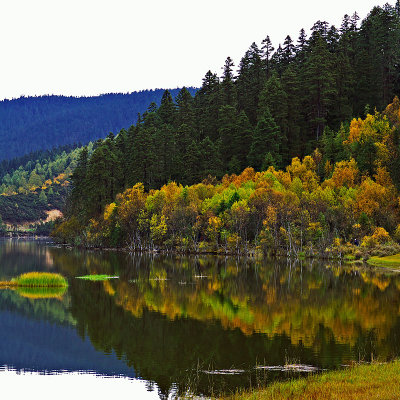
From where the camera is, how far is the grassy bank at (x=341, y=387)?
2241cm

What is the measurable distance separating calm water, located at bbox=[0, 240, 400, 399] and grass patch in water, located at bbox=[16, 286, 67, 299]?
58 centimetres

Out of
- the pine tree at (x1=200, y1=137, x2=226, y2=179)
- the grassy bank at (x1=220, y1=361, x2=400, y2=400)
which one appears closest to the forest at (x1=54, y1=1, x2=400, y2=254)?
the pine tree at (x1=200, y1=137, x2=226, y2=179)

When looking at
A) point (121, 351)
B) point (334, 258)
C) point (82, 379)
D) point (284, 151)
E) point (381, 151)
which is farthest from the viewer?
point (284, 151)

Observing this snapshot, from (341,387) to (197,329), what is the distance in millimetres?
18934

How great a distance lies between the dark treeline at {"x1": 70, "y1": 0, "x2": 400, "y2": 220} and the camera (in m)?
159

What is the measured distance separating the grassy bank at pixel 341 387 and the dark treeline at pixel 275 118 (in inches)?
4906

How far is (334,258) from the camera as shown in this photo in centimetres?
10662

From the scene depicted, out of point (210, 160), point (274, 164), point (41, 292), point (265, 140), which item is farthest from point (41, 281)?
point (210, 160)

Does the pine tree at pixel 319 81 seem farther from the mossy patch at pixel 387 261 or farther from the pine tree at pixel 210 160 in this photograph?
the mossy patch at pixel 387 261

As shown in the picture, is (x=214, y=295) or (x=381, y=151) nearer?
(x=214, y=295)

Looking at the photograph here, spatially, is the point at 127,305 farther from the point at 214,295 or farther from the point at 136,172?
the point at 136,172

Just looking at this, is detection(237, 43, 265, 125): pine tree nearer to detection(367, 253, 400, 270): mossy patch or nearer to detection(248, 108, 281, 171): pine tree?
detection(248, 108, 281, 171): pine tree

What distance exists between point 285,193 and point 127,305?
77.3 metres

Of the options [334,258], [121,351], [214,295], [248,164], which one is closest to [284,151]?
[248,164]
